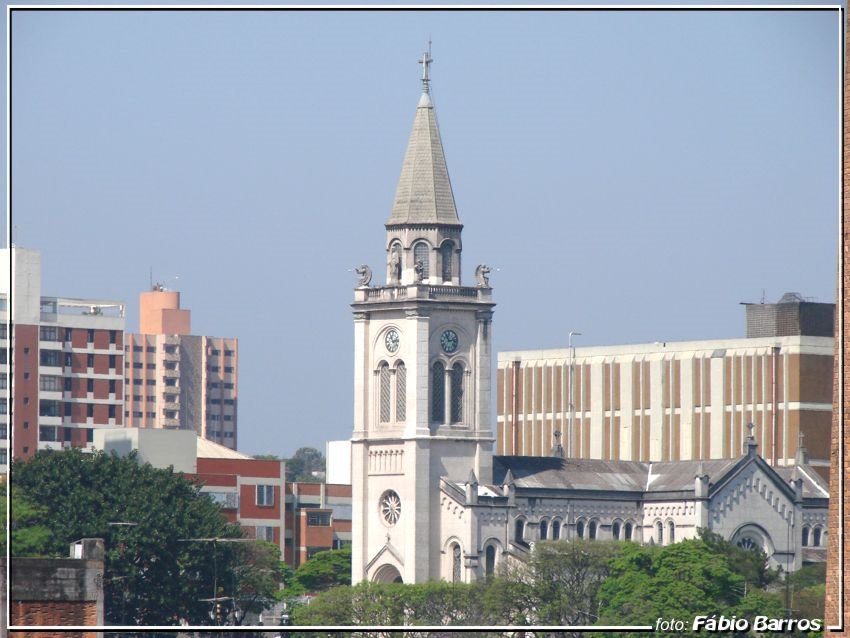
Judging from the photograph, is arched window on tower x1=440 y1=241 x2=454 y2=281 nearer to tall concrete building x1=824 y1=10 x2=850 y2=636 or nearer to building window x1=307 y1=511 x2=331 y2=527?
building window x1=307 y1=511 x2=331 y2=527

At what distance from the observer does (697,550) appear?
10900cm

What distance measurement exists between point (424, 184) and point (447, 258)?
12.7 feet

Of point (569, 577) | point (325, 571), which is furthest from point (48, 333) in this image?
point (569, 577)

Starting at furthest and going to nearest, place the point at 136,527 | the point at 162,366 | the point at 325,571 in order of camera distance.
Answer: the point at 162,366 < the point at 325,571 < the point at 136,527

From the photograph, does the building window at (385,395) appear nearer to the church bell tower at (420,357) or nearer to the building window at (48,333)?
the church bell tower at (420,357)

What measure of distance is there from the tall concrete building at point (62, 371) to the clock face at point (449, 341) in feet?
111

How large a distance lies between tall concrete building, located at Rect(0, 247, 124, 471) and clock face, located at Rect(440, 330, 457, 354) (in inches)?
1334

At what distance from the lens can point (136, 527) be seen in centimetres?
10225

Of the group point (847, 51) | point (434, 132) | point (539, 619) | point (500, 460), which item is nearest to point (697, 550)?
point (539, 619)

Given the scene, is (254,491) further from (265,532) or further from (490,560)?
(490,560)

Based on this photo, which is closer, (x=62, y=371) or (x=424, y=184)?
(x=424, y=184)

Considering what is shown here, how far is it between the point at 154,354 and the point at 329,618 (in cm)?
8749

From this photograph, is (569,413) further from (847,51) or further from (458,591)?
(847,51)

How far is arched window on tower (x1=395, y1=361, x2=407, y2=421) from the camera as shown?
125 metres
